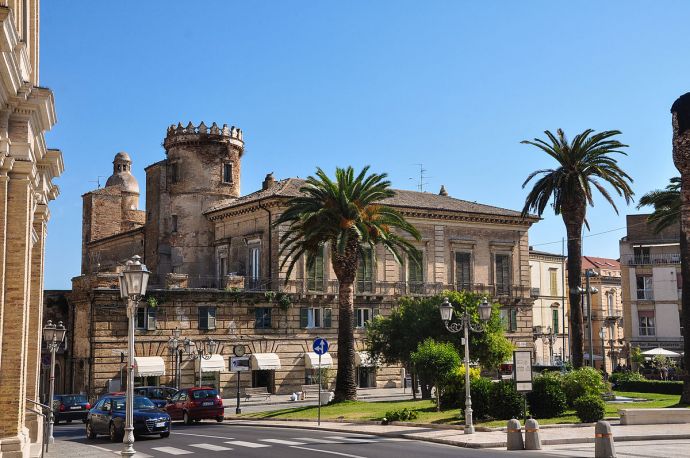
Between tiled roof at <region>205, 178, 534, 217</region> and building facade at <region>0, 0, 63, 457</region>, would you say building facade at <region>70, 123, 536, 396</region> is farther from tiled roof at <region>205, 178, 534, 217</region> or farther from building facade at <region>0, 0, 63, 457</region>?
building facade at <region>0, 0, 63, 457</region>

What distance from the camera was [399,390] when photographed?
5816cm

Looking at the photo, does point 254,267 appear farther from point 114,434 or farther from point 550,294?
point 550,294

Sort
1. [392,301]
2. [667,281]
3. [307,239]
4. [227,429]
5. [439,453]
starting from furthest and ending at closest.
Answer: [667,281], [392,301], [307,239], [227,429], [439,453]

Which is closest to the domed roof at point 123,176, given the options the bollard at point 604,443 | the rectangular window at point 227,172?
the rectangular window at point 227,172

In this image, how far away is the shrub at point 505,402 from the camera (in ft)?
101

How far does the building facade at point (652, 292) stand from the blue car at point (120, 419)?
54.4m

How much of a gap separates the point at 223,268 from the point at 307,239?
68.0 feet

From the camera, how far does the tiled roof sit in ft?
192

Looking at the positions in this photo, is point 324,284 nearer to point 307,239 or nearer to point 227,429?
point 307,239

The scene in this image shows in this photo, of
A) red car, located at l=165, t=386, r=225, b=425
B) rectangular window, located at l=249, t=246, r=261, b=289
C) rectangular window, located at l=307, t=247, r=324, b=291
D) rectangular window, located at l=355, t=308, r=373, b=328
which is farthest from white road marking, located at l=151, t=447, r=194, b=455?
rectangular window, located at l=355, t=308, r=373, b=328

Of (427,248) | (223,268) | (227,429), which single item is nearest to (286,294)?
(223,268)

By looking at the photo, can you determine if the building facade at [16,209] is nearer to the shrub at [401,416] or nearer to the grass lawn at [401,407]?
the shrub at [401,416]

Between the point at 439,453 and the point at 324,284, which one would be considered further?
the point at 324,284

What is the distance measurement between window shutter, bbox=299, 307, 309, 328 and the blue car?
25.9m
